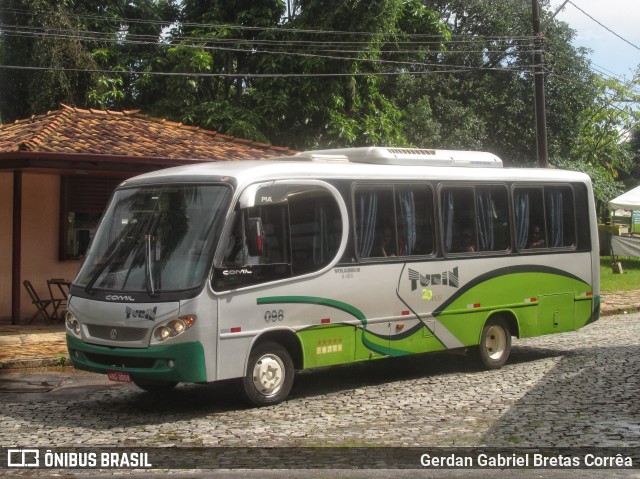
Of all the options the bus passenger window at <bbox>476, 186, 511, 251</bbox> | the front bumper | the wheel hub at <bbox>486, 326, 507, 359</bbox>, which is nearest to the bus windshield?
the front bumper

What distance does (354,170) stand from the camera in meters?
11.3

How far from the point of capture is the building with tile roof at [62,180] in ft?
54.0

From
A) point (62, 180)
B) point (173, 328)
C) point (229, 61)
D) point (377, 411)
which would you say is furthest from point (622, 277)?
point (173, 328)

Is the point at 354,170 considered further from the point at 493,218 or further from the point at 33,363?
the point at 33,363

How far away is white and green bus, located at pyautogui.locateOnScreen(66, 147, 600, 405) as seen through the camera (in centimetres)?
960

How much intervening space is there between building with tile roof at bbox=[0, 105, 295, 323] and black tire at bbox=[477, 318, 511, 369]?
6.74 m

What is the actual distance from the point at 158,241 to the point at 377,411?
2.93 meters

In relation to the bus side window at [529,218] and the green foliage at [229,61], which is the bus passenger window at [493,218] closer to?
the bus side window at [529,218]

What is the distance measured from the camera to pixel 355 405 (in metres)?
10.2

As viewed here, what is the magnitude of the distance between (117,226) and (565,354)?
7.32m

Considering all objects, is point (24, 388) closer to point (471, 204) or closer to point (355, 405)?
point (355, 405)

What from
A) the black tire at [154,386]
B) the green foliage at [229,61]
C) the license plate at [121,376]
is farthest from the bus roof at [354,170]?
the green foliage at [229,61]

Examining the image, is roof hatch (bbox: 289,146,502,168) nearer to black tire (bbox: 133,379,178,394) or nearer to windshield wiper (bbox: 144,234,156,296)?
windshield wiper (bbox: 144,234,156,296)

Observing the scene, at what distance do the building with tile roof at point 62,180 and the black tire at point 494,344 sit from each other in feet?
22.1
